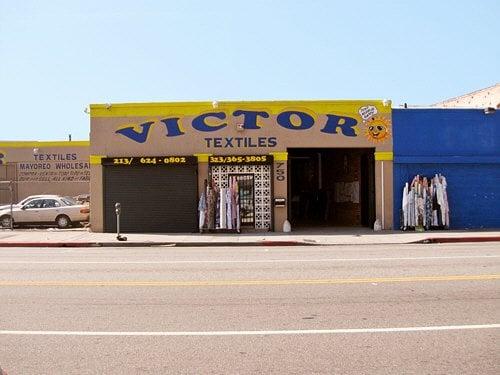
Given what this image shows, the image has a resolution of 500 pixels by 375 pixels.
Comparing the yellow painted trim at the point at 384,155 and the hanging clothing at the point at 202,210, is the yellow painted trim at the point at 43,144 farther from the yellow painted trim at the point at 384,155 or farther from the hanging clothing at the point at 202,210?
the yellow painted trim at the point at 384,155

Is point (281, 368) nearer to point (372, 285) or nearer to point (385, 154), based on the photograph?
point (372, 285)

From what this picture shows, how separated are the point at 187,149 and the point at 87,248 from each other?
5815mm

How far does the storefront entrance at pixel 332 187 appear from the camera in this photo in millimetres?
24516

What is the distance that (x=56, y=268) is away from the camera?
12.9 m

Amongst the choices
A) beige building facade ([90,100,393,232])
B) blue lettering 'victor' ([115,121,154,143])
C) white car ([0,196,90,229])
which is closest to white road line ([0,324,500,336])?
beige building facade ([90,100,393,232])

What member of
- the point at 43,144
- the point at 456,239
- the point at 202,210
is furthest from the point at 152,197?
the point at 43,144

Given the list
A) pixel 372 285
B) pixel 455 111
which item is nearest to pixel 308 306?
pixel 372 285

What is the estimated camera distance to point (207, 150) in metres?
22.8

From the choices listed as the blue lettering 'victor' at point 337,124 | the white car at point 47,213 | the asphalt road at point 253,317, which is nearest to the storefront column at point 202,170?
the blue lettering 'victor' at point 337,124

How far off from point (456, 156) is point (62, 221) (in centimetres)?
1645

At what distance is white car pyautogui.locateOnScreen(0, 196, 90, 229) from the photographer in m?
25.9

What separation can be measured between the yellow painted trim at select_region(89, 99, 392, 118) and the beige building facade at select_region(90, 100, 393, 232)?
4 centimetres

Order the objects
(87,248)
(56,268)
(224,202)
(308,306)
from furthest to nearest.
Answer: (224,202)
(87,248)
(56,268)
(308,306)

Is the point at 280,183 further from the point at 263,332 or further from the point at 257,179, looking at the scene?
the point at 263,332
